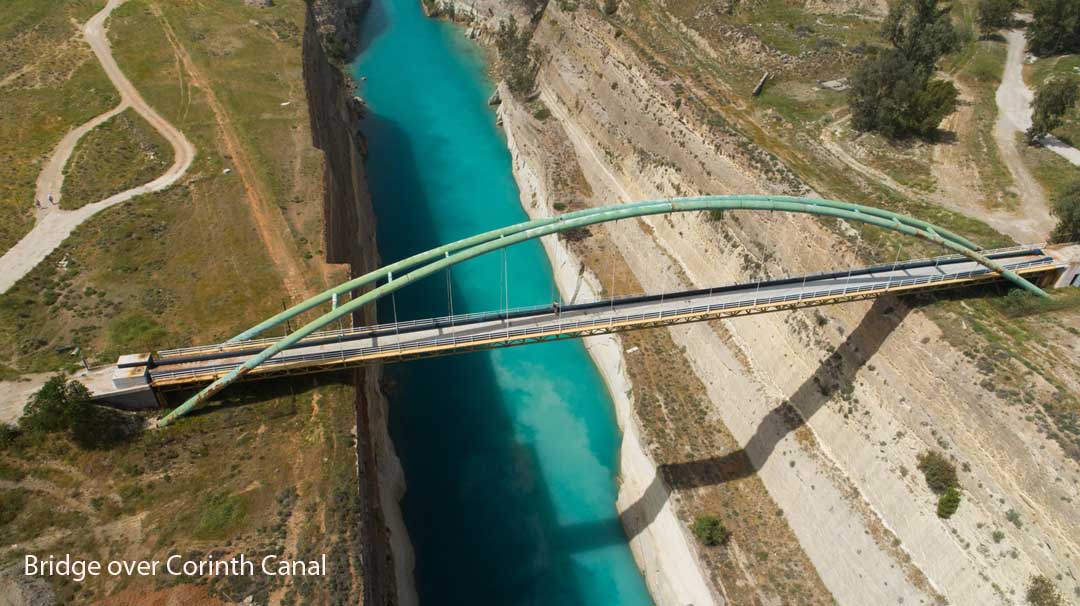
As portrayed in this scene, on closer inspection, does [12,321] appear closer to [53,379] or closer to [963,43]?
[53,379]

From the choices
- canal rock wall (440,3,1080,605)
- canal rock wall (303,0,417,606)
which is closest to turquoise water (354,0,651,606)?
canal rock wall (303,0,417,606)

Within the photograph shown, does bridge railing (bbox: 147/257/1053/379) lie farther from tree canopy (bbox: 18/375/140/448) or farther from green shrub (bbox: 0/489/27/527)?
green shrub (bbox: 0/489/27/527)

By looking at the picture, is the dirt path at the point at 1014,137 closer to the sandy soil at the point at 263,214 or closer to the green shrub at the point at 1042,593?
the green shrub at the point at 1042,593

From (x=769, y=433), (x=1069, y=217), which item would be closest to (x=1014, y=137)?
(x=1069, y=217)

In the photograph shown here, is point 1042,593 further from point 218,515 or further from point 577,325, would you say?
point 218,515

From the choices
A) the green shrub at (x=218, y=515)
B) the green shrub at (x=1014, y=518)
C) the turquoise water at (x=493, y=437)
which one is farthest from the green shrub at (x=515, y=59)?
the green shrub at (x=1014, y=518)
